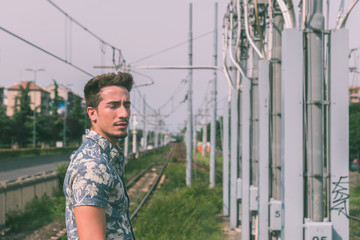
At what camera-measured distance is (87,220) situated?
178 centimetres

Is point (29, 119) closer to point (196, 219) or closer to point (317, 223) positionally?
point (196, 219)

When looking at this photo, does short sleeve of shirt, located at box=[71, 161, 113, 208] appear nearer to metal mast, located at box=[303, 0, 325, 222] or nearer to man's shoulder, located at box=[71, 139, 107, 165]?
man's shoulder, located at box=[71, 139, 107, 165]

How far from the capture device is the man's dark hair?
2.11m

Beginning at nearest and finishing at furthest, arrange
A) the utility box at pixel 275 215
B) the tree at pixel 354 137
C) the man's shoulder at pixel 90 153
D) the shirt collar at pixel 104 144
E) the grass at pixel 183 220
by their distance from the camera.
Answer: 1. the man's shoulder at pixel 90 153
2. the shirt collar at pixel 104 144
3. the utility box at pixel 275 215
4. the grass at pixel 183 220
5. the tree at pixel 354 137

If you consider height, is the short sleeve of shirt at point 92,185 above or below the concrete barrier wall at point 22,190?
above

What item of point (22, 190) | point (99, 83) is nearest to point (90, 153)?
point (99, 83)

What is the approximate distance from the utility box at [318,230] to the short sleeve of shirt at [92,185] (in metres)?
3.19

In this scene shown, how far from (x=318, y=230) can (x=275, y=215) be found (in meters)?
2.26

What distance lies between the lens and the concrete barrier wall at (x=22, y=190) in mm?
11492

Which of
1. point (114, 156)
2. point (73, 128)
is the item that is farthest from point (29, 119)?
point (114, 156)

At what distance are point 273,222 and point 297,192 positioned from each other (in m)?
2.20

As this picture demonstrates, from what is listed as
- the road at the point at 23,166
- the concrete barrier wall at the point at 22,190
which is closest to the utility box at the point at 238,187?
the concrete barrier wall at the point at 22,190

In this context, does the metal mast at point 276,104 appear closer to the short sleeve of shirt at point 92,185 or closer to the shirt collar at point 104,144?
the shirt collar at point 104,144

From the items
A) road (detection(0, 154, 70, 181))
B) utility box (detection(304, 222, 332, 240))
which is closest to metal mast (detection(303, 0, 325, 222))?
utility box (detection(304, 222, 332, 240))
